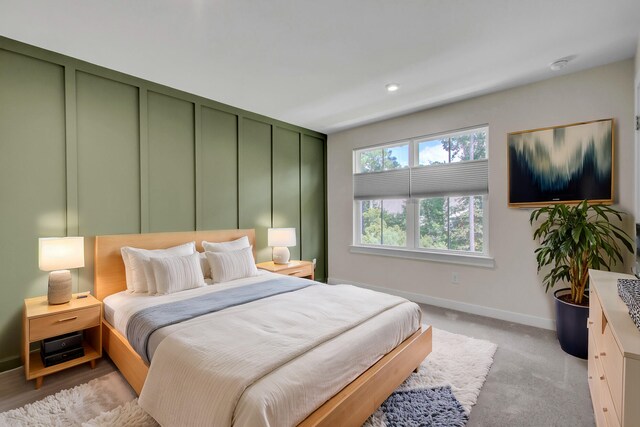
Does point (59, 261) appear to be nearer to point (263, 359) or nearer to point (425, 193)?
point (263, 359)

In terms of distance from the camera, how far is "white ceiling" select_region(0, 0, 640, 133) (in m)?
1.96

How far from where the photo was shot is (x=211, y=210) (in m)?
3.65

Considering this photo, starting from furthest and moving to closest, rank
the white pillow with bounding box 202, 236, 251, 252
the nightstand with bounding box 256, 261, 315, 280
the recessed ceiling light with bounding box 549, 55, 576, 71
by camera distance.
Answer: the nightstand with bounding box 256, 261, 315, 280 → the white pillow with bounding box 202, 236, 251, 252 → the recessed ceiling light with bounding box 549, 55, 576, 71

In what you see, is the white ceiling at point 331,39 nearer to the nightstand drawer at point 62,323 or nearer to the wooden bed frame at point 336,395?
the wooden bed frame at point 336,395

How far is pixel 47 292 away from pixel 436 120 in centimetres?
434

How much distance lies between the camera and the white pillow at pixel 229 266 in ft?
10.1

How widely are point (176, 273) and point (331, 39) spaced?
7.70 feet

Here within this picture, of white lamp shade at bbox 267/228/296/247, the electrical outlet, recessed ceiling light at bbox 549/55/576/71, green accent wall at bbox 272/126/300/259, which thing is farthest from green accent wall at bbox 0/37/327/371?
recessed ceiling light at bbox 549/55/576/71

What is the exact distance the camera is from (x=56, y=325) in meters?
2.23

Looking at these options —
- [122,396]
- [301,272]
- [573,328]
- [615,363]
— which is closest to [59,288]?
[122,396]

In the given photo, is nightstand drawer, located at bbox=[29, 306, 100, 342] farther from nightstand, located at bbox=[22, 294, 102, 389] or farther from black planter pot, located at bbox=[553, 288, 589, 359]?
black planter pot, located at bbox=[553, 288, 589, 359]

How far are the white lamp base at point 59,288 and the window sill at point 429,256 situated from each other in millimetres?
3462

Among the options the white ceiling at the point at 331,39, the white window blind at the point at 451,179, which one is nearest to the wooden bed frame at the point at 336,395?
the white ceiling at the point at 331,39

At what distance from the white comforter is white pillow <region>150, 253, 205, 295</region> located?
785 millimetres
